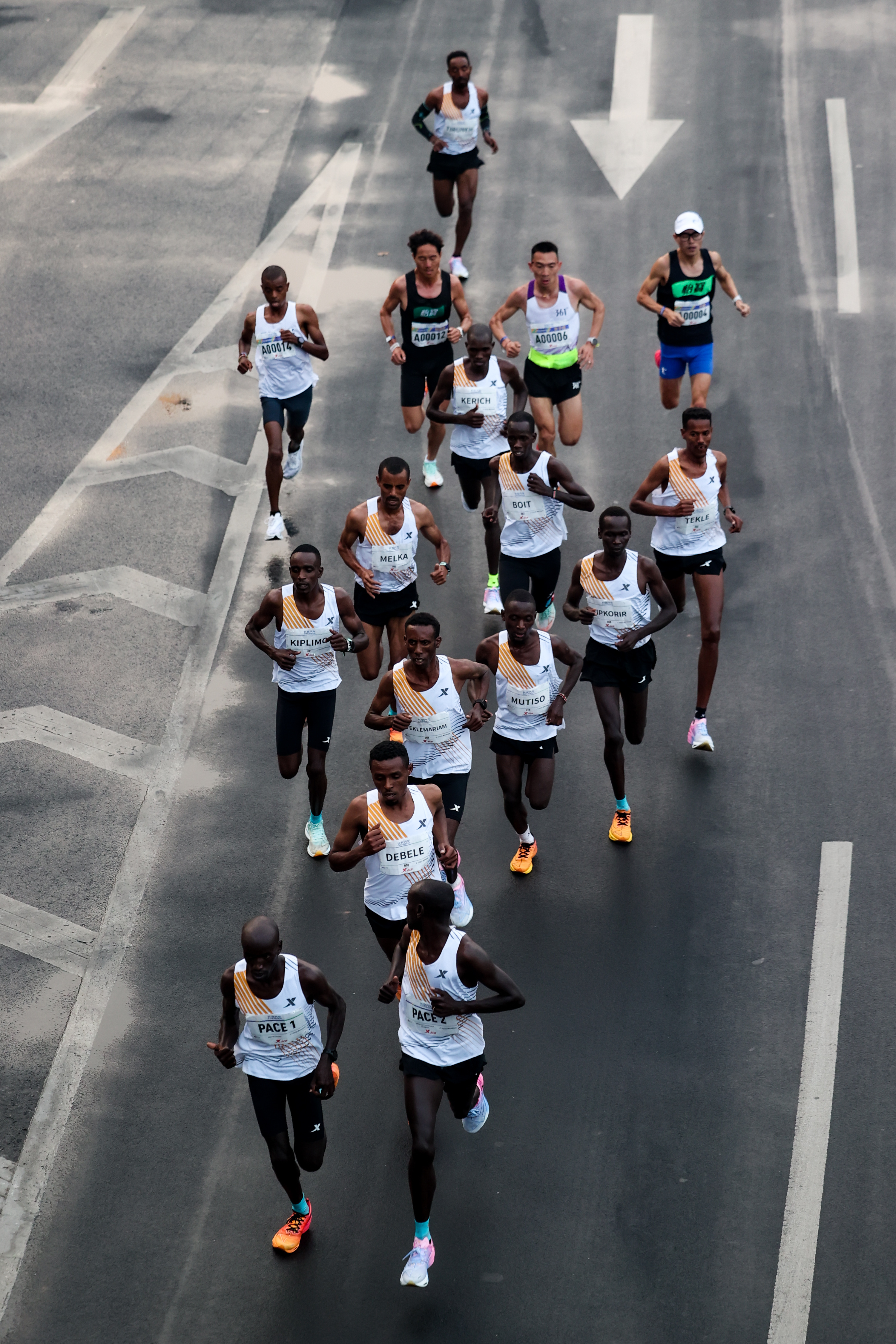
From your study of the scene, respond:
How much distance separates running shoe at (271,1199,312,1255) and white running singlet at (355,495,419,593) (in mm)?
4787

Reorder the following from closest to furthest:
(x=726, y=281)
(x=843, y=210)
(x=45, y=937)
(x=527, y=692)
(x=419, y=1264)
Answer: (x=419, y=1264)
(x=527, y=692)
(x=45, y=937)
(x=726, y=281)
(x=843, y=210)

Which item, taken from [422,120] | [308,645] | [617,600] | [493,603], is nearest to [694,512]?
[617,600]

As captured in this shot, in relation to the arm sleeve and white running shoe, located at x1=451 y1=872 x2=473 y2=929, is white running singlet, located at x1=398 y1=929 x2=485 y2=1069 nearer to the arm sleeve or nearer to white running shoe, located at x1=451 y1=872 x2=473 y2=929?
white running shoe, located at x1=451 y1=872 x2=473 y2=929

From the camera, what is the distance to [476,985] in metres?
7.90

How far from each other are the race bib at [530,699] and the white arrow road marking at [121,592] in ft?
13.8

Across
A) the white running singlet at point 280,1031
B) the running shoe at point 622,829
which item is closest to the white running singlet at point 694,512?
the running shoe at point 622,829

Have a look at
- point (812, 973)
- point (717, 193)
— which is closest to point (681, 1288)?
point (812, 973)

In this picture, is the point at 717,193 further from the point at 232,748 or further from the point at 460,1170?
the point at 460,1170

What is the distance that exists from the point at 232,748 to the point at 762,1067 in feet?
16.2

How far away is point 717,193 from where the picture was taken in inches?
761

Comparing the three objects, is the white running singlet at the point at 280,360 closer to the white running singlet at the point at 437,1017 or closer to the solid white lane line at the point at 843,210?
the solid white lane line at the point at 843,210

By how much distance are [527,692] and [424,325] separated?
516cm

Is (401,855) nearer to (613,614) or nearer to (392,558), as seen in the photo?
(613,614)

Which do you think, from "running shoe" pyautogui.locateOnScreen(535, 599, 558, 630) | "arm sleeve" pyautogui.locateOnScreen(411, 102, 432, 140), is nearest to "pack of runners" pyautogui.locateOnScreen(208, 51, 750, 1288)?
"running shoe" pyautogui.locateOnScreen(535, 599, 558, 630)
